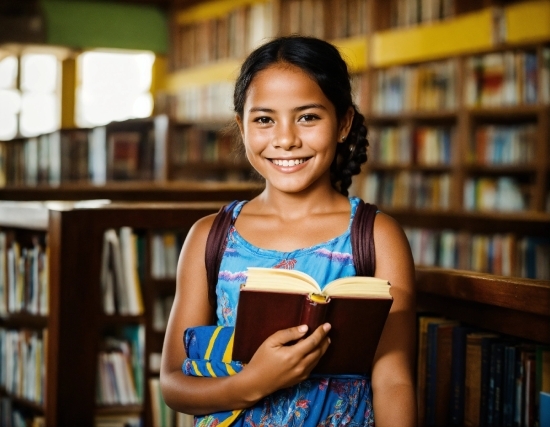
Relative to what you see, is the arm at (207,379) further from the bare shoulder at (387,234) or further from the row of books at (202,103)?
the row of books at (202,103)

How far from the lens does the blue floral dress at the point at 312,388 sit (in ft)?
4.76

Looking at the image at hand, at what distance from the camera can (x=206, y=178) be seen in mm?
8906

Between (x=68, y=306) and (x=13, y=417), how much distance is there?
71cm

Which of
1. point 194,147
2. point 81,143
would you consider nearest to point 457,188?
point 81,143

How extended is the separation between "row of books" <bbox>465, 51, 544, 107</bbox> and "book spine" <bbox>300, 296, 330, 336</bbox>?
4271mm

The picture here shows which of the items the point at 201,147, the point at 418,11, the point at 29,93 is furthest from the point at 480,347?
the point at 29,93

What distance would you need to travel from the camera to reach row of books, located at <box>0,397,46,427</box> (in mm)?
2847

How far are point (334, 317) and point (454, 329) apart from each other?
0.63 m

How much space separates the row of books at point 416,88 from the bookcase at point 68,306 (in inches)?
137

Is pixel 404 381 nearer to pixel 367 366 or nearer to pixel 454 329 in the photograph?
pixel 367 366

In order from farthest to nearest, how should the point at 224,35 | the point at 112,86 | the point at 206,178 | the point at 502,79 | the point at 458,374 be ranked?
1. the point at 112,86
2. the point at 206,178
3. the point at 224,35
4. the point at 502,79
5. the point at 458,374

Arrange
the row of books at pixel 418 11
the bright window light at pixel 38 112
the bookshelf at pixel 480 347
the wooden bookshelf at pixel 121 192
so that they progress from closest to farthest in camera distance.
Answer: the bookshelf at pixel 480 347 → the wooden bookshelf at pixel 121 192 → the row of books at pixel 418 11 → the bright window light at pixel 38 112

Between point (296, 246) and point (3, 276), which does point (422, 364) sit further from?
point (3, 276)

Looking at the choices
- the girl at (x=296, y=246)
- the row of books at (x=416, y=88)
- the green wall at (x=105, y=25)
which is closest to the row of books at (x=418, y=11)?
the row of books at (x=416, y=88)
